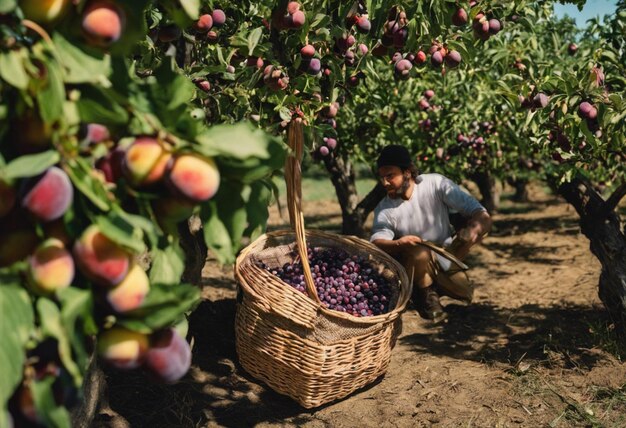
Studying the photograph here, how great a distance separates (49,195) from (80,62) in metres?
0.21

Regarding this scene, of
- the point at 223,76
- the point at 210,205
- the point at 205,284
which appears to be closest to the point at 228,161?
the point at 210,205

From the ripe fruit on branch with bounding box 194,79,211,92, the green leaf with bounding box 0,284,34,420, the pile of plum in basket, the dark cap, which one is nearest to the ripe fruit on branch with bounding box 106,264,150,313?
the green leaf with bounding box 0,284,34,420

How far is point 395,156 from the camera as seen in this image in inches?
162

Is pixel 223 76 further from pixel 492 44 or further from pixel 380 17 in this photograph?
pixel 492 44

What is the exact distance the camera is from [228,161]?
96cm

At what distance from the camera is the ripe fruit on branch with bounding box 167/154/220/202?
901mm

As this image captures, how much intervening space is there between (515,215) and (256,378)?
264 inches

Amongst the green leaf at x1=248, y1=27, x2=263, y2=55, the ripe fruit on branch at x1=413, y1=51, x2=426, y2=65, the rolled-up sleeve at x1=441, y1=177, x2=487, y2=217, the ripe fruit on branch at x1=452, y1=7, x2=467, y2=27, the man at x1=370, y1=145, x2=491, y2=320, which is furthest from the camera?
the rolled-up sleeve at x1=441, y1=177, x2=487, y2=217

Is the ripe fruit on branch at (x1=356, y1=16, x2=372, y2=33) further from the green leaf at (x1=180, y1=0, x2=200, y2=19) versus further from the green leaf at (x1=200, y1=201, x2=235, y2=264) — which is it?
the green leaf at (x1=200, y1=201, x2=235, y2=264)

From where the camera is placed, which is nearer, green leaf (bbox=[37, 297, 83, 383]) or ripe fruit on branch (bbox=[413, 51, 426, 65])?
green leaf (bbox=[37, 297, 83, 383])

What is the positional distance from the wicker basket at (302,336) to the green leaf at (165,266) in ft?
5.30

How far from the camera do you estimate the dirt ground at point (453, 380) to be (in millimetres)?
3012

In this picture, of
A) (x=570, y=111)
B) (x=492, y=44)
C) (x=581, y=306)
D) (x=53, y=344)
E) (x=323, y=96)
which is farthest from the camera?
(x=492, y=44)

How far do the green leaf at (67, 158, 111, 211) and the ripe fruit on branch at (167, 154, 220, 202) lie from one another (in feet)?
0.32
